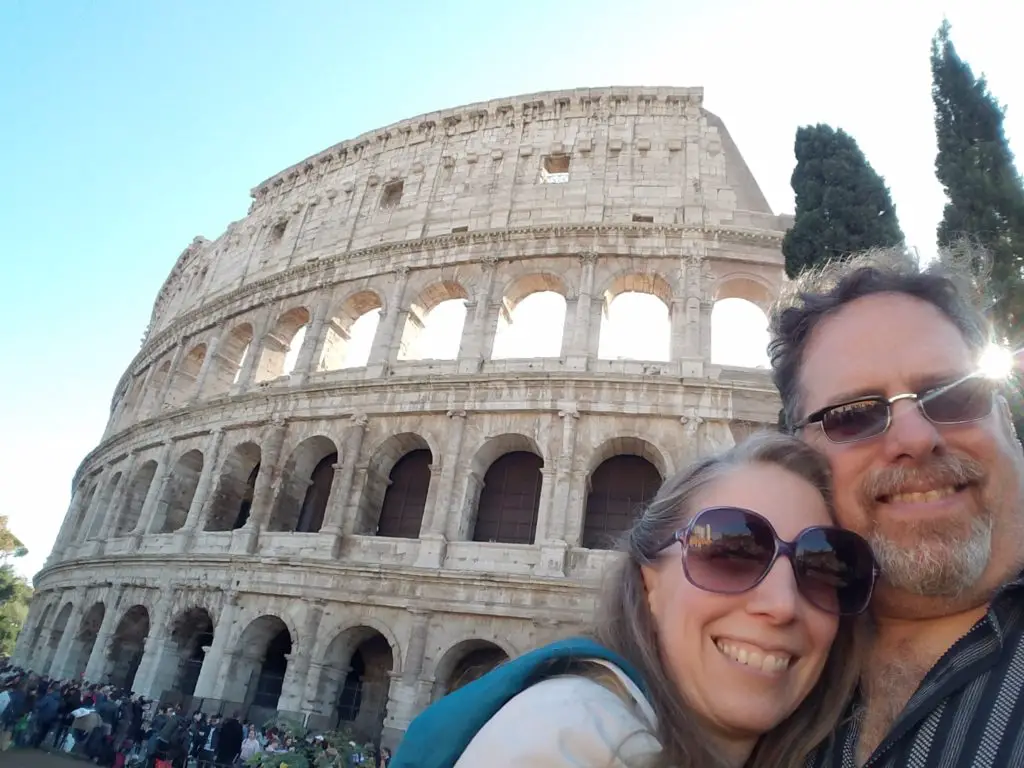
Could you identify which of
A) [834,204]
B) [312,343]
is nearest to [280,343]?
[312,343]

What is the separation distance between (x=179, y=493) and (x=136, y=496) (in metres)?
3.04

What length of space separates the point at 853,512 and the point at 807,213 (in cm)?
1077

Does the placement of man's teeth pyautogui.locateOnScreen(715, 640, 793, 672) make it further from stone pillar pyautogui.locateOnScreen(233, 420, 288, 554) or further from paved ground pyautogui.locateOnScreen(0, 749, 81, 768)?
paved ground pyautogui.locateOnScreen(0, 749, 81, 768)

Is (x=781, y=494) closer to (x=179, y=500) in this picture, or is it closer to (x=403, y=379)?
(x=403, y=379)

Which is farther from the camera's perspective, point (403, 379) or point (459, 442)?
point (403, 379)

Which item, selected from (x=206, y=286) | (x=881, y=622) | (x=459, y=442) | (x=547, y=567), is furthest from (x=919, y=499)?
(x=206, y=286)

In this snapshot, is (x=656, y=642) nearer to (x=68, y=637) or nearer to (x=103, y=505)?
(x=68, y=637)

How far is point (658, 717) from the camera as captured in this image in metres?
1.42

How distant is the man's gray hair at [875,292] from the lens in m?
2.42

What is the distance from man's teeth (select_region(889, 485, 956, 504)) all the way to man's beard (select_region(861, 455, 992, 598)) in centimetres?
2

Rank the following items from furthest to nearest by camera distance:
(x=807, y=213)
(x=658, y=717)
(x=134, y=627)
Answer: (x=134, y=627)
(x=807, y=213)
(x=658, y=717)

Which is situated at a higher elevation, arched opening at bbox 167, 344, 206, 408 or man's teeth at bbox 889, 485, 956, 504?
arched opening at bbox 167, 344, 206, 408

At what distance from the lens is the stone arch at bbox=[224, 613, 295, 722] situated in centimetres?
1381

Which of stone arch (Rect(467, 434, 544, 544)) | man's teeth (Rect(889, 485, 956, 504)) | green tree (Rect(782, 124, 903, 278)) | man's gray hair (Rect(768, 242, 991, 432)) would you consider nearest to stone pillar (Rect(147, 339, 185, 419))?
stone arch (Rect(467, 434, 544, 544))
